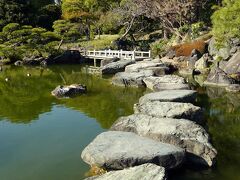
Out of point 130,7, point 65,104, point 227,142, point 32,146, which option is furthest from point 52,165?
point 130,7

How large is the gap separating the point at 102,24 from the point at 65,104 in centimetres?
3089

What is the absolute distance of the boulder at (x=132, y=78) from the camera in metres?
25.0

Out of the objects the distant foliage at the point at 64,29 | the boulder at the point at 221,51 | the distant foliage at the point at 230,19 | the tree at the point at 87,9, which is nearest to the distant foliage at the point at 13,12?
the tree at the point at 87,9

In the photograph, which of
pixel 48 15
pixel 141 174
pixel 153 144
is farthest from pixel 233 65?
pixel 48 15

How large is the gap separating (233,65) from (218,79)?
219cm

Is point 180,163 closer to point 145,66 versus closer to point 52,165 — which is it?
point 52,165

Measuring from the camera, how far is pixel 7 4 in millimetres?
51031

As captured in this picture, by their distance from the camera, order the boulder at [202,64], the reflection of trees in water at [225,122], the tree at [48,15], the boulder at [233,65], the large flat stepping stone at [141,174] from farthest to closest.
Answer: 1. the tree at [48,15]
2. the boulder at [202,64]
3. the boulder at [233,65]
4. the reflection of trees in water at [225,122]
5. the large flat stepping stone at [141,174]

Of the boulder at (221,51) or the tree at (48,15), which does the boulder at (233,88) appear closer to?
the boulder at (221,51)

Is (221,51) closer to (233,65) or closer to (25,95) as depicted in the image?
(233,65)

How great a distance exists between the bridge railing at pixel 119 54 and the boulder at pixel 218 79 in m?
11.5

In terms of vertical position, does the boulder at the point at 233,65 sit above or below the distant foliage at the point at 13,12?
below

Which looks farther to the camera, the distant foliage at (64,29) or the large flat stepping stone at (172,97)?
the distant foliage at (64,29)

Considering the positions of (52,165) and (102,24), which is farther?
(102,24)
